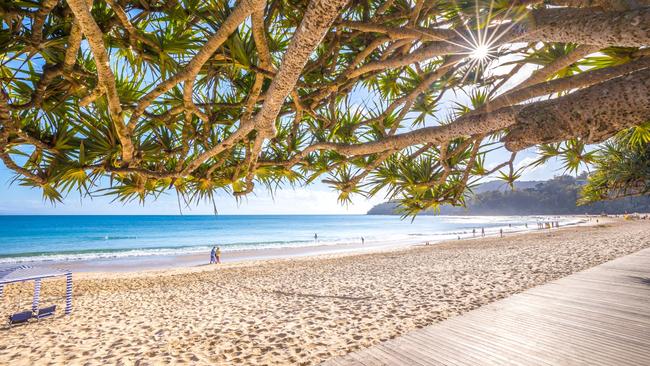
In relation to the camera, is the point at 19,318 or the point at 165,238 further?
the point at 165,238

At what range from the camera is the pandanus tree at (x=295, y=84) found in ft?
3.09

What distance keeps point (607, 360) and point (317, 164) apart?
1.96m

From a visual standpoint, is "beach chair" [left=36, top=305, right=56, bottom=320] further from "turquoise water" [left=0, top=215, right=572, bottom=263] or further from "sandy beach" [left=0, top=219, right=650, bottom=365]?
"turquoise water" [left=0, top=215, right=572, bottom=263]

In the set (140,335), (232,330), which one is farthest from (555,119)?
(140,335)

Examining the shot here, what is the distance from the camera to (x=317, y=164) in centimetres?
217

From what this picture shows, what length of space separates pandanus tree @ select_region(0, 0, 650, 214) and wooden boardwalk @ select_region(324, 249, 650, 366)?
926mm

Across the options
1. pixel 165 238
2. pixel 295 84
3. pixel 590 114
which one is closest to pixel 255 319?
pixel 295 84

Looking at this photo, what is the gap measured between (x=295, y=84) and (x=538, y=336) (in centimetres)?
213

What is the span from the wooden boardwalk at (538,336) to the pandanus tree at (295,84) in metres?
0.93

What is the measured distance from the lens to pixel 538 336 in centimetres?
190

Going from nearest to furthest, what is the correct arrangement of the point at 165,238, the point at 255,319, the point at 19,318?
1. the point at 255,319
2. the point at 19,318
3. the point at 165,238

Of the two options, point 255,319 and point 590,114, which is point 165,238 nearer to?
point 255,319

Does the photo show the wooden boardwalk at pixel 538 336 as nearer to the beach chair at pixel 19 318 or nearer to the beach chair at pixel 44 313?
the beach chair at pixel 19 318

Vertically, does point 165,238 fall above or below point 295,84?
below
